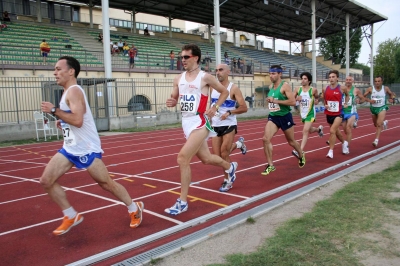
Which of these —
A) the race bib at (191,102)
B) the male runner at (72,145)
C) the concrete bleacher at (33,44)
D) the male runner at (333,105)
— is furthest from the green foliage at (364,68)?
the male runner at (72,145)

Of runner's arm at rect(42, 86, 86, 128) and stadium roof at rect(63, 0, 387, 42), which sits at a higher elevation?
stadium roof at rect(63, 0, 387, 42)

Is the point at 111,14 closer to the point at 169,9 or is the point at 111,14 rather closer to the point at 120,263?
the point at 169,9

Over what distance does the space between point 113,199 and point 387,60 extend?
73.6 meters

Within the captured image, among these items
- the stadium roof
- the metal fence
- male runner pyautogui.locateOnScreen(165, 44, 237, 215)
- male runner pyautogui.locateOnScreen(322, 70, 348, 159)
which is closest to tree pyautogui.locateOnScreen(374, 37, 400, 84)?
the stadium roof

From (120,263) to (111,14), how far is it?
163ft

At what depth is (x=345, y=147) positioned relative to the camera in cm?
920

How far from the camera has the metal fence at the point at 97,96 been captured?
16.6m

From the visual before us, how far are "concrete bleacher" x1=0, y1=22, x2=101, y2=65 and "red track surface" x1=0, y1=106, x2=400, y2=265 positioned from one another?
10.3 metres

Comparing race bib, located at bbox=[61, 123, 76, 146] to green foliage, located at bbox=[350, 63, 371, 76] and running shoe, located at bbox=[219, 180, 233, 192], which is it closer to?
running shoe, located at bbox=[219, 180, 233, 192]

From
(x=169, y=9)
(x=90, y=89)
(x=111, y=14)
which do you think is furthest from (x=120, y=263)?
(x=111, y=14)

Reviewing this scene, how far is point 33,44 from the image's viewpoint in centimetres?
2244

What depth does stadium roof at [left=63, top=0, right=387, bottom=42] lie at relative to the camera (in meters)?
32.2

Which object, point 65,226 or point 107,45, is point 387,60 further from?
point 65,226

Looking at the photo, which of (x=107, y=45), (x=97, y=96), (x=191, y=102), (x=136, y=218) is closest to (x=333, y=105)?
(x=191, y=102)
